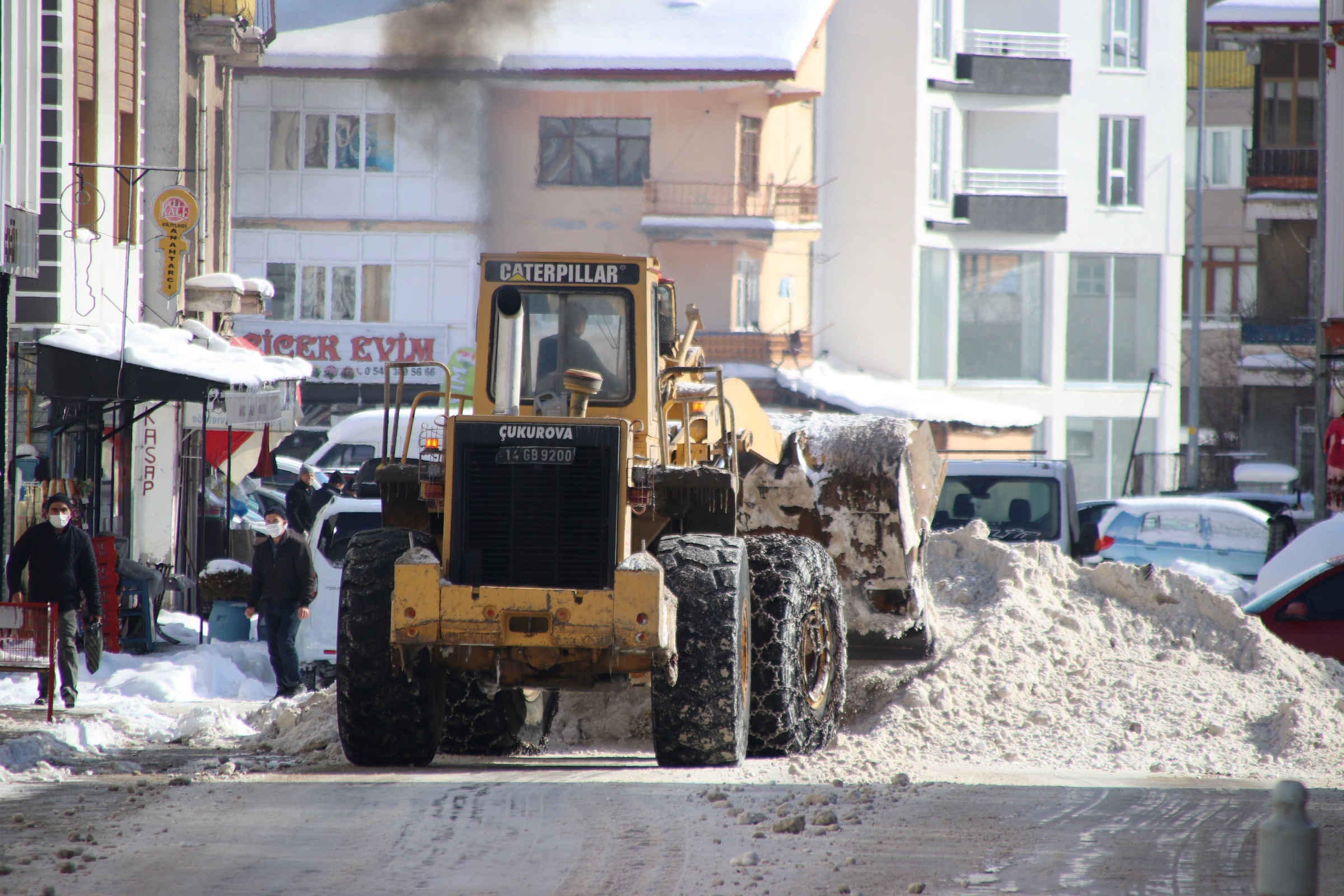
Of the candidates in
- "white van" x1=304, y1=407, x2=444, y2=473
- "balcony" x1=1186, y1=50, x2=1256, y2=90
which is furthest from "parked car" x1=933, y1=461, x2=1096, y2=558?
"balcony" x1=1186, y1=50, x2=1256, y2=90

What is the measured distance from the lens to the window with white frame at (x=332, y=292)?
35.6 meters

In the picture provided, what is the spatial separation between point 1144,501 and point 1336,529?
11.8 ft

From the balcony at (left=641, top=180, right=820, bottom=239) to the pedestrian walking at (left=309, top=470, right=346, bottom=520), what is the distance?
16218 mm

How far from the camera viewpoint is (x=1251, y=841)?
7.71 metres

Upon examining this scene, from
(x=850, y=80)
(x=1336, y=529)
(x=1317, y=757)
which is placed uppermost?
(x=850, y=80)

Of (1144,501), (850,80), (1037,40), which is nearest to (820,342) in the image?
(850,80)

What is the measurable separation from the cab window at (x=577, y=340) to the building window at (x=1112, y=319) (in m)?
33.1

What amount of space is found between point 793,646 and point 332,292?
2777 centimetres

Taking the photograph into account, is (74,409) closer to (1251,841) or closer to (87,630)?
(87,630)

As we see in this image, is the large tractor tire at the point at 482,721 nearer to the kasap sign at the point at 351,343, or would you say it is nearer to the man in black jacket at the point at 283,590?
the man in black jacket at the point at 283,590

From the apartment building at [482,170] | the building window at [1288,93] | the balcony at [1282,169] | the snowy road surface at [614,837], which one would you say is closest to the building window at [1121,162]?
the balcony at [1282,169]

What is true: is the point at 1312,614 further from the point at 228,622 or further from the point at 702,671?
the point at 228,622

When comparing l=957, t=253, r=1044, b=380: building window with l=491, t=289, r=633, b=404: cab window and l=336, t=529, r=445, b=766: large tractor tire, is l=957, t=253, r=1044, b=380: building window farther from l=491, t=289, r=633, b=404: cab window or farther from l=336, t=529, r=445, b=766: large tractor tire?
l=336, t=529, r=445, b=766: large tractor tire

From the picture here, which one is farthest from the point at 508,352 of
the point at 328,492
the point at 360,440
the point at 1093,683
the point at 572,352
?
the point at 360,440
